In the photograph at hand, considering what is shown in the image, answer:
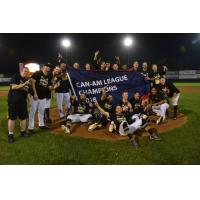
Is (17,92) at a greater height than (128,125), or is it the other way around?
(17,92)

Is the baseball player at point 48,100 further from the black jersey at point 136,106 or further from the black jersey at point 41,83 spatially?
the black jersey at point 136,106

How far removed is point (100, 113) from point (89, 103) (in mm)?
768

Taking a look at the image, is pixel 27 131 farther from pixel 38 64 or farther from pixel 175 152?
pixel 175 152

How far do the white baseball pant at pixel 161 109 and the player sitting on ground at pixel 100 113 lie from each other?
4.47ft

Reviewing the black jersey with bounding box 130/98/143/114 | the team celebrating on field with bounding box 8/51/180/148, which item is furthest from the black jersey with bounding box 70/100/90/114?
the black jersey with bounding box 130/98/143/114

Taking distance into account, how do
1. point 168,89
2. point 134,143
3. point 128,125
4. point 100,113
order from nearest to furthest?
point 134,143 < point 128,125 < point 100,113 < point 168,89

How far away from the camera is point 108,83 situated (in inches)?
307

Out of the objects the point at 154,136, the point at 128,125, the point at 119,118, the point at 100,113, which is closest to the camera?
the point at 154,136

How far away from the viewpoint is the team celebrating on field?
5.73m

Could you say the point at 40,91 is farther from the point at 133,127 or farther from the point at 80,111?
the point at 133,127

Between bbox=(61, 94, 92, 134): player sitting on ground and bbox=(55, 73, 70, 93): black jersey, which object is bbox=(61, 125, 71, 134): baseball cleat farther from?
bbox=(55, 73, 70, 93): black jersey

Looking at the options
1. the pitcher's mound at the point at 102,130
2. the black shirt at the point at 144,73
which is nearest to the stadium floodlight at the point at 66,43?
the pitcher's mound at the point at 102,130

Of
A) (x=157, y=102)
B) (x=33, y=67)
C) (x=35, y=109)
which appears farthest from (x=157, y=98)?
(x=33, y=67)

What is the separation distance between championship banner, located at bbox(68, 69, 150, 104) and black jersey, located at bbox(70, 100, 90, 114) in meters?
0.35
